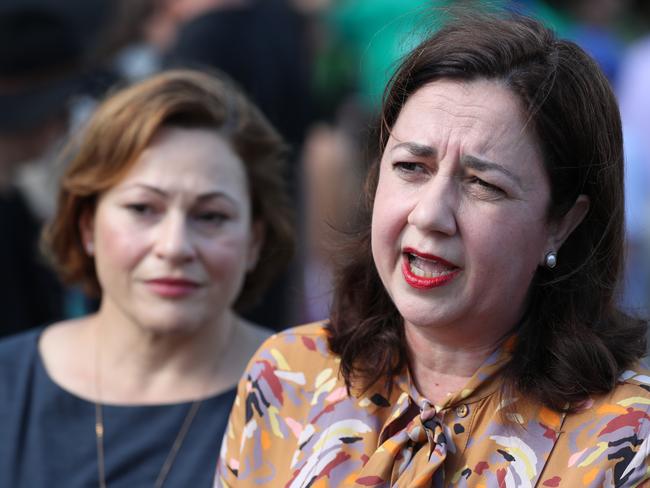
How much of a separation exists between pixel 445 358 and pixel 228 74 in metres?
2.81

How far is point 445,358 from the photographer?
251cm

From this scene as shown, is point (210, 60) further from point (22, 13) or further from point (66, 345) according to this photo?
point (66, 345)

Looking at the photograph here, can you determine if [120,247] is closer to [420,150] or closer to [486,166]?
[420,150]

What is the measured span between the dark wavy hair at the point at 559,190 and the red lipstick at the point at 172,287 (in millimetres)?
769

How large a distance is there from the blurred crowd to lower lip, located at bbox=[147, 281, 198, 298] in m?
0.45

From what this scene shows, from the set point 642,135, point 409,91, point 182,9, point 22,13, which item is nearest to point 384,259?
point 409,91

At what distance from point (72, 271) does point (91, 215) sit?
0.85 feet

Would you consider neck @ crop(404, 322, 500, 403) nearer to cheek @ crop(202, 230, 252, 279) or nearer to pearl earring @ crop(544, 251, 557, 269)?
pearl earring @ crop(544, 251, 557, 269)

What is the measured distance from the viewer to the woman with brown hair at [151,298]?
10.7ft

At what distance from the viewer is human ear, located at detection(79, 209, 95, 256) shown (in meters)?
3.56

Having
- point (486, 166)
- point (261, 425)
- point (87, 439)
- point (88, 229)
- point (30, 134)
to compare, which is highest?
point (486, 166)

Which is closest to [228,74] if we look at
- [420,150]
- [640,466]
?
[420,150]

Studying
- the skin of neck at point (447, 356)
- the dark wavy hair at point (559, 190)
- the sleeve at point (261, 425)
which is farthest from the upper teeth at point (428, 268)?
the sleeve at point (261, 425)

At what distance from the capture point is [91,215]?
11.7ft
